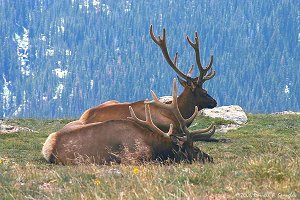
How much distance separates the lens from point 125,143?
14.2m

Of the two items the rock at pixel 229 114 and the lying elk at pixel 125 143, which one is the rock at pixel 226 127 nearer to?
the rock at pixel 229 114

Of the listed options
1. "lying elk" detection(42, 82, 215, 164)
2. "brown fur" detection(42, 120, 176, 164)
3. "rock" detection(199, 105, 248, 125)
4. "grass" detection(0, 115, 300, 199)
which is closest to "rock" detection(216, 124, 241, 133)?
"rock" detection(199, 105, 248, 125)

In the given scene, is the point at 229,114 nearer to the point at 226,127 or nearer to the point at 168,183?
the point at 226,127

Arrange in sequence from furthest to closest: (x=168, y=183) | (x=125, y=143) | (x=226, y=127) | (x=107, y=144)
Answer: (x=226, y=127), (x=107, y=144), (x=125, y=143), (x=168, y=183)

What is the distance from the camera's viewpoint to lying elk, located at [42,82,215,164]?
1407 centimetres

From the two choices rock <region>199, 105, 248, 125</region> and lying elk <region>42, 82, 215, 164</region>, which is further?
rock <region>199, 105, 248, 125</region>

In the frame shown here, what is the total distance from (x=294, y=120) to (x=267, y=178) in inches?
938

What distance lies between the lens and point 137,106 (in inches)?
683

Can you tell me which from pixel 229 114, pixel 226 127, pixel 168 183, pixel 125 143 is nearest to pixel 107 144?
pixel 125 143

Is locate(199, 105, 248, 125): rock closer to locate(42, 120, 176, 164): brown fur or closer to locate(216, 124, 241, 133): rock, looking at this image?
locate(216, 124, 241, 133): rock

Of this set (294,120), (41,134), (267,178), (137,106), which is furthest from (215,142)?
(267,178)

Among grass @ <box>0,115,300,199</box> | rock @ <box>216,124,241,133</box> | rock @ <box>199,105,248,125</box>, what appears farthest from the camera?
rock @ <box>199,105,248,125</box>

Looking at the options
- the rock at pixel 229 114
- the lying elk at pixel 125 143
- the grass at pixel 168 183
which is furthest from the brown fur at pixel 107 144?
the rock at pixel 229 114

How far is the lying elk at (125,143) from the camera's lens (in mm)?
14070
